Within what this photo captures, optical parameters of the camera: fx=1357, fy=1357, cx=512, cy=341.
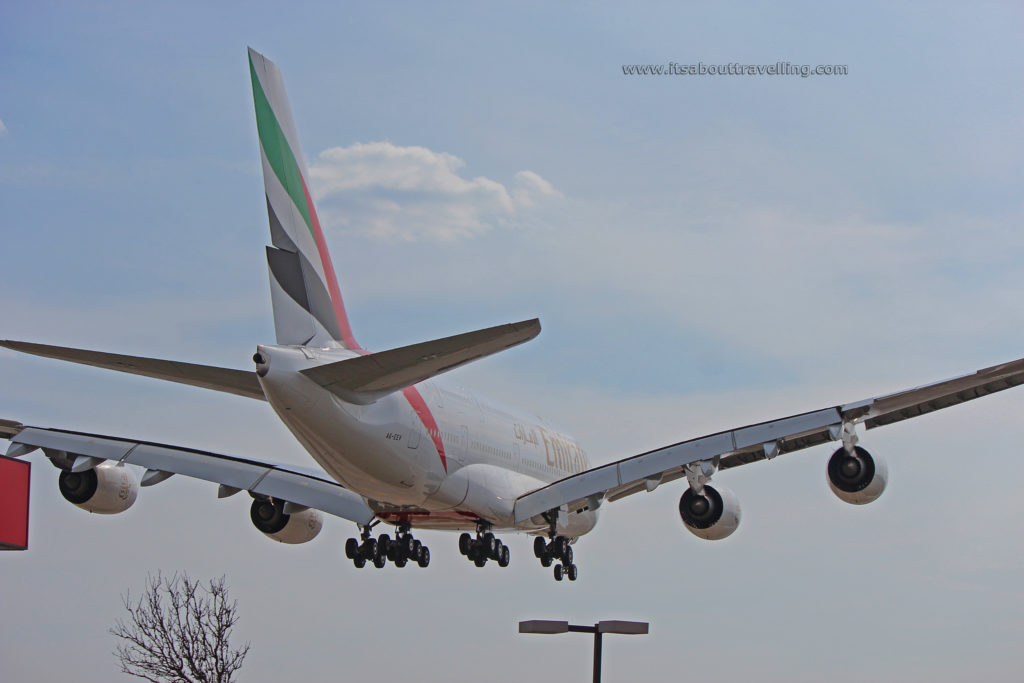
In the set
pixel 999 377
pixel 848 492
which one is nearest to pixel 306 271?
pixel 848 492

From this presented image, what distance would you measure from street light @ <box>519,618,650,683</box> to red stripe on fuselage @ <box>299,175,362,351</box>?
7.78 metres

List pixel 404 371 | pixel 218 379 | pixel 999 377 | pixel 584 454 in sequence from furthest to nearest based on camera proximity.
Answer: pixel 584 454, pixel 999 377, pixel 218 379, pixel 404 371

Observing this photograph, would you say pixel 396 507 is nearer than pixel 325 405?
No

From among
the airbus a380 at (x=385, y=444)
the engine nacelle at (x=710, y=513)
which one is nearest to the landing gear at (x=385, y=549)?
the airbus a380 at (x=385, y=444)

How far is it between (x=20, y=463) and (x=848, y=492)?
1603cm

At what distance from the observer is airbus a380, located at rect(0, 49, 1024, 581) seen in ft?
69.1

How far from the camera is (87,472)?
27.5 meters

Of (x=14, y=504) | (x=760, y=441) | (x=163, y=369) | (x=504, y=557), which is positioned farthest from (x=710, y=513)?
(x=14, y=504)

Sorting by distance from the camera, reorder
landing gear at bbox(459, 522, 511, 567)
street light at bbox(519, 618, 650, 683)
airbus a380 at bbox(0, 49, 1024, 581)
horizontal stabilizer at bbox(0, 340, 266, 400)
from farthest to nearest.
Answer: landing gear at bbox(459, 522, 511, 567) → airbus a380 at bbox(0, 49, 1024, 581) → horizontal stabilizer at bbox(0, 340, 266, 400) → street light at bbox(519, 618, 650, 683)

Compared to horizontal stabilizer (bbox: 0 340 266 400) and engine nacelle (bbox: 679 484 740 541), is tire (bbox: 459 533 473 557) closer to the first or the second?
engine nacelle (bbox: 679 484 740 541)

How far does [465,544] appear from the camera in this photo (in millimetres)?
28031

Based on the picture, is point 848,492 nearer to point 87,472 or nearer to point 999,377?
point 999,377

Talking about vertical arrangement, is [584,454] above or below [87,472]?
above

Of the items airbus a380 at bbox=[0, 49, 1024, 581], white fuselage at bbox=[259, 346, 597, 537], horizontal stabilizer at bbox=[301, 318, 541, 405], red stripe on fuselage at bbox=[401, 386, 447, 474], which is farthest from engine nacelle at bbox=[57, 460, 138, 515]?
horizontal stabilizer at bbox=[301, 318, 541, 405]
